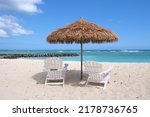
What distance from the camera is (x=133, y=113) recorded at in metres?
5.04

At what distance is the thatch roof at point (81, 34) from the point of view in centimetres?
734

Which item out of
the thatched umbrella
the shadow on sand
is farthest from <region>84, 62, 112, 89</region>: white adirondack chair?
the thatched umbrella

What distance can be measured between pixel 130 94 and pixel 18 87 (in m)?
3.59

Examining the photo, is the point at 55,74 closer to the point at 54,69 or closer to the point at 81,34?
the point at 54,69

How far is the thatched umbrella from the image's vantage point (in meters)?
7.34

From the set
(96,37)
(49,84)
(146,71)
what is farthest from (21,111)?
(146,71)

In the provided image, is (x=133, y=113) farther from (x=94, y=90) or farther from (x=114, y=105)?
(x=94, y=90)

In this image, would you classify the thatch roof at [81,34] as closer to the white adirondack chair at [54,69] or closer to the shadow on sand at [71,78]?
the white adirondack chair at [54,69]

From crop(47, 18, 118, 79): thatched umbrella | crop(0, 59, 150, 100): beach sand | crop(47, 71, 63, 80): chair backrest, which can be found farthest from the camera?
crop(47, 71, 63, 80): chair backrest

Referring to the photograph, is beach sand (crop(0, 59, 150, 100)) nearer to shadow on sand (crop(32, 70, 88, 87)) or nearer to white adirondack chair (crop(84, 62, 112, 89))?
shadow on sand (crop(32, 70, 88, 87))

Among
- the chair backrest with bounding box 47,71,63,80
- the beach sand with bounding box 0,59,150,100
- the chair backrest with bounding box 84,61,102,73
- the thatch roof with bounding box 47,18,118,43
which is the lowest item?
the beach sand with bounding box 0,59,150,100

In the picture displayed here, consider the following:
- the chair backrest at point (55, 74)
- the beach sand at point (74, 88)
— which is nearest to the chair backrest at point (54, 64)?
the chair backrest at point (55, 74)

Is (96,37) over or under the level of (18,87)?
over

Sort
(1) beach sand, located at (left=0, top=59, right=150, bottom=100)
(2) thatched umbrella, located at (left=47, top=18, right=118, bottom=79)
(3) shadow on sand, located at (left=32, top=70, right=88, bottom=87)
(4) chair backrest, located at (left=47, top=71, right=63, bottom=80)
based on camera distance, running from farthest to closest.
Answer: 1. (3) shadow on sand, located at (left=32, top=70, right=88, bottom=87)
2. (4) chair backrest, located at (left=47, top=71, right=63, bottom=80)
3. (2) thatched umbrella, located at (left=47, top=18, right=118, bottom=79)
4. (1) beach sand, located at (left=0, top=59, right=150, bottom=100)
